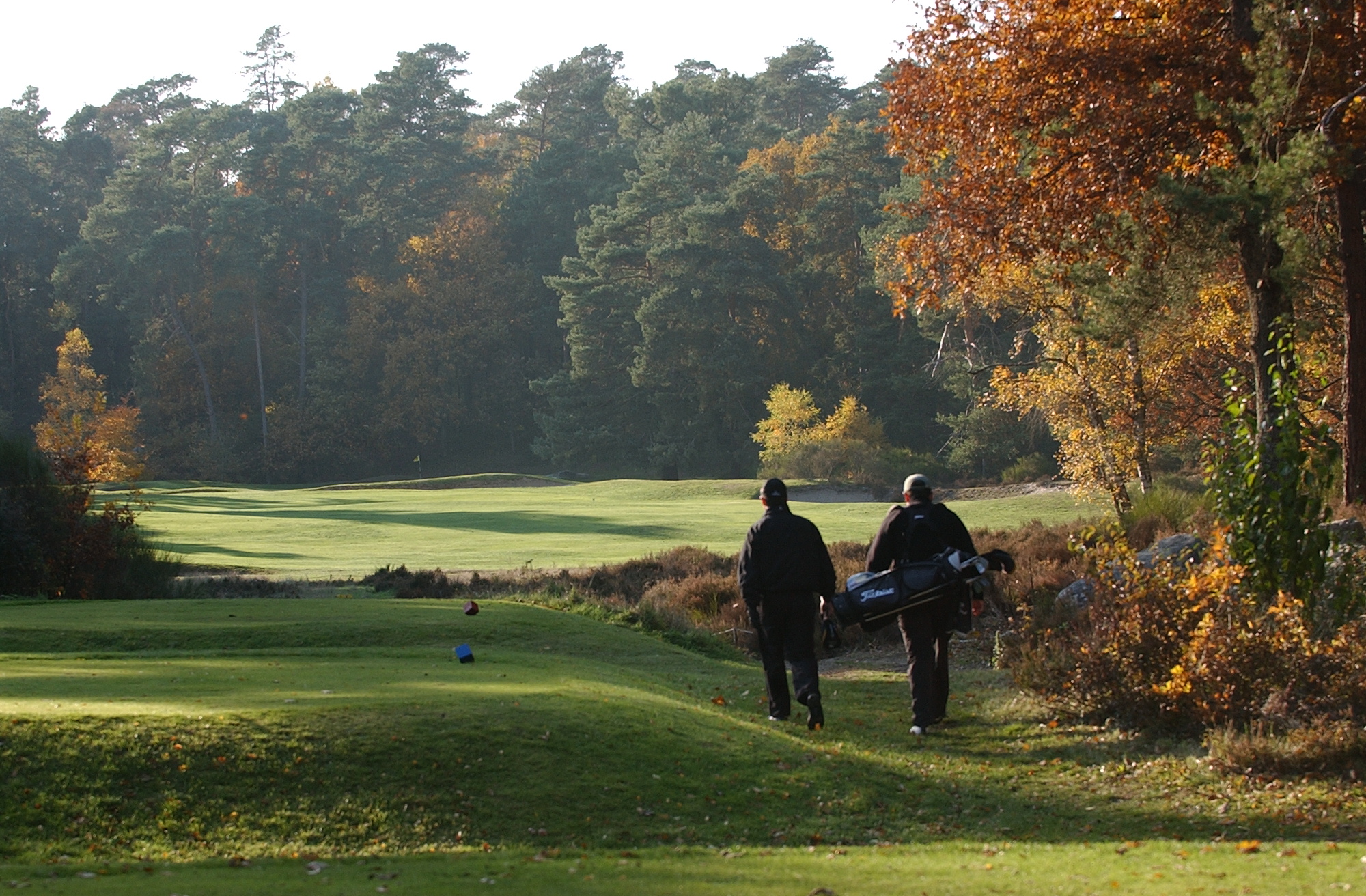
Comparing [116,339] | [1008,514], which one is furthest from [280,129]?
[1008,514]

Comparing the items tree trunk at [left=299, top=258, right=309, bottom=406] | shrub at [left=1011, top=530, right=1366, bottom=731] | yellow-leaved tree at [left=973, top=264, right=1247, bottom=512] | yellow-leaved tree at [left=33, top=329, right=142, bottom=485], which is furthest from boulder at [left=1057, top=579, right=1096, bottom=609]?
tree trunk at [left=299, top=258, right=309, bottom=406]

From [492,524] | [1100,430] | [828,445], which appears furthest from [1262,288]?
[828,445]

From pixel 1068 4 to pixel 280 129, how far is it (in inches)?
3133

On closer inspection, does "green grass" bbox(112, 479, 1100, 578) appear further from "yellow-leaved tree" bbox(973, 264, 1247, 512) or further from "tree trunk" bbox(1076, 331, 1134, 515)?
"tree trunk" bbox(1076, 331, 1134, 515)

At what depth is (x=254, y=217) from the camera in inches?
3147

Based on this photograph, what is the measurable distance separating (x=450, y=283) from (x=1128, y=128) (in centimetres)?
6713

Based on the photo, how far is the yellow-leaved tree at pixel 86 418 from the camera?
55719 millimetres

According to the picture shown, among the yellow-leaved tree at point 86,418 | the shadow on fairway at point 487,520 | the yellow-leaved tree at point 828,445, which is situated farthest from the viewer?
the yellow-leaved tree at point 86,418

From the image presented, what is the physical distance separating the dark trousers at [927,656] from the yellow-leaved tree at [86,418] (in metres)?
44.3

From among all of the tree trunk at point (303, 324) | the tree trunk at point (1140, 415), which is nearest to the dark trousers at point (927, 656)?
the tree trunk at point (1140, 415)

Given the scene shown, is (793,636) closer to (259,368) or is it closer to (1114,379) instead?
(1114,379)

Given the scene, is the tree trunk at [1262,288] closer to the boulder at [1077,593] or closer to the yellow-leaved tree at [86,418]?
the boulder at [1077,593]

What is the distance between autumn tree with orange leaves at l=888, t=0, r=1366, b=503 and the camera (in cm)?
1521

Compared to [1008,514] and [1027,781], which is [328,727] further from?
[1008,514]
